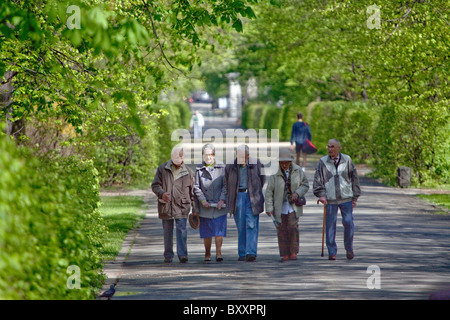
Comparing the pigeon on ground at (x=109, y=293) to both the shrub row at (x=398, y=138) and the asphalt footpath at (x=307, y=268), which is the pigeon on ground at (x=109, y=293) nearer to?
the asphalt footpath at (x=307, y=268)

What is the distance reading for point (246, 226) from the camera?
12.6 meters

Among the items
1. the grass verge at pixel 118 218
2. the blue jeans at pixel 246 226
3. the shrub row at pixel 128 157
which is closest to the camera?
the blue jeans at pixel 246 226

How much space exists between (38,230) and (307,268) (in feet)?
18.5

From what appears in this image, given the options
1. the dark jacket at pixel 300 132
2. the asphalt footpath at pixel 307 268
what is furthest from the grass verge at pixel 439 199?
the dark jacket at pixel 300 132

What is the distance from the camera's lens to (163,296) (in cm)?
942

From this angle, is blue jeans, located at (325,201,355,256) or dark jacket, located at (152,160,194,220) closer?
blue jeans, located at (325,201,355,256)

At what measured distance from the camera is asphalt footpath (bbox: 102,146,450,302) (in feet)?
31.2

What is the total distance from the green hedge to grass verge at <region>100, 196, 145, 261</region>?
4.38 m

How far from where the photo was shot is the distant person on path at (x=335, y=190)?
12.5 m

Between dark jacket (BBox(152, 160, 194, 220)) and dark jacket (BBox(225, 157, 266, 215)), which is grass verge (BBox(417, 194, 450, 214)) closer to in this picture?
dark jacket (BBox(225, 157, 266, 215))

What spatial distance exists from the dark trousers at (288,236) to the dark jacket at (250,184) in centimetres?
37

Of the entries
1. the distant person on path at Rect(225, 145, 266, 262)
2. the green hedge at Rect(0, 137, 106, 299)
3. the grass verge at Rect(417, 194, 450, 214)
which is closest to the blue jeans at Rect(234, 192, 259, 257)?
the distant person on path at Rect(225, 145, 266, 262)

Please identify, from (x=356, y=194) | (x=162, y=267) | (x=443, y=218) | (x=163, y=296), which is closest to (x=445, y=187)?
(x=443, y=218)

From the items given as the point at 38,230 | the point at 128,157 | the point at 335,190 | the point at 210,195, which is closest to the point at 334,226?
the point at 335,190
